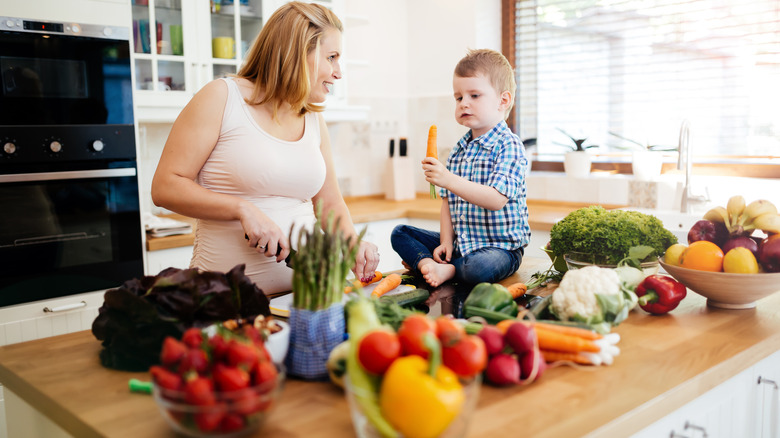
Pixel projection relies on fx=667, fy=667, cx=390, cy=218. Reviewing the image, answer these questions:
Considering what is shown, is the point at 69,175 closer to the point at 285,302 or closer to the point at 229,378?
the point at 285,302

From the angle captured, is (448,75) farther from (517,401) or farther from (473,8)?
(517,401)

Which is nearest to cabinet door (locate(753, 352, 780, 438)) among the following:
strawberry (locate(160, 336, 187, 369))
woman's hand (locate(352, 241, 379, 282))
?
woman's hand (locate(352, 241, 379, 282))

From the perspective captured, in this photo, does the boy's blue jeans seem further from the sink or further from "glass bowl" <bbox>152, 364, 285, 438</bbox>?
the sink

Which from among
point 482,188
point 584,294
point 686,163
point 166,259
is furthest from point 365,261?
point 686,163

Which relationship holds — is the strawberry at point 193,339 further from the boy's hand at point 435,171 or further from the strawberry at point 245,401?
the boy's hand at point 435,171

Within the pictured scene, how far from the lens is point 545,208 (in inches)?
141

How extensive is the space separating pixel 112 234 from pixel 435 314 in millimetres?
1681

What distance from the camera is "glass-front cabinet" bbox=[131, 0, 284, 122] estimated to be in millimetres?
2865

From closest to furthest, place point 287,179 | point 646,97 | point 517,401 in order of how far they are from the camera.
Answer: point 517,401 < point 287,179 < point 646,97

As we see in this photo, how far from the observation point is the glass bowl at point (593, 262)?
1615 millimetres

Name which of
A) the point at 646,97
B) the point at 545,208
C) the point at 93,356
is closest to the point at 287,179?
the point at 93,356

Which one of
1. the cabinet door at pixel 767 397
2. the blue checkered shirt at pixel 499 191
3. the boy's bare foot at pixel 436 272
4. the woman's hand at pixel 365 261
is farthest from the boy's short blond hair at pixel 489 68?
the cabinet door at pixel 767 397

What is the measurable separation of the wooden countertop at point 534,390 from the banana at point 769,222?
210 mm

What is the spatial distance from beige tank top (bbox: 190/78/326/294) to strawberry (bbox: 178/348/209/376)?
38.4 inches
